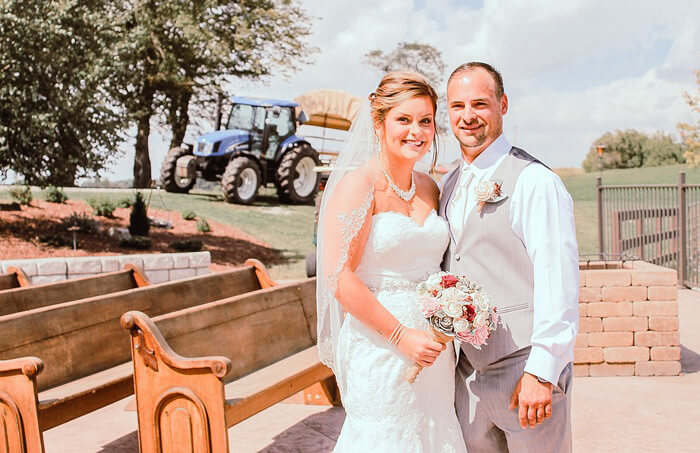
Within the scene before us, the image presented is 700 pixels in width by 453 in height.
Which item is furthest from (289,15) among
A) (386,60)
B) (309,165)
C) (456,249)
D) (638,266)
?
(456,249)

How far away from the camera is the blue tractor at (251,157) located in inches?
706

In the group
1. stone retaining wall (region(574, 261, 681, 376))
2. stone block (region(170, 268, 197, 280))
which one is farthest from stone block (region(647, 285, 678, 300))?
stone block (region(170, 268, 197, 280))

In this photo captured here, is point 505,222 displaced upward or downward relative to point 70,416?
upward

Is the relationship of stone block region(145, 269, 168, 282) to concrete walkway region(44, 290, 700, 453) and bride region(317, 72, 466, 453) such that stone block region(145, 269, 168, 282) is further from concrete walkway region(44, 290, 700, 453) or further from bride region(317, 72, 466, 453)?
bride region(317, 72, 466, 453)

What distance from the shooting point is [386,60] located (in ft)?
107

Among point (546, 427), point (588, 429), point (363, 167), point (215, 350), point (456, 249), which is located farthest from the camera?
point (588, 429)

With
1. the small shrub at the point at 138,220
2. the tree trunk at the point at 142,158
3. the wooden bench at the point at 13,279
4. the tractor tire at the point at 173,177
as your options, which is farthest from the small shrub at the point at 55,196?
the wooden bench at the point at 13,279

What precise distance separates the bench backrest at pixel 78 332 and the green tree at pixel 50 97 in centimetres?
830

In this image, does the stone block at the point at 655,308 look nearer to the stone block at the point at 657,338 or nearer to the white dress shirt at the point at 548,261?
the stone block at the point at 657,338

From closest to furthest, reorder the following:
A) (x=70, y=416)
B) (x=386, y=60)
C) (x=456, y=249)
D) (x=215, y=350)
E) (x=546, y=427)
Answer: (x=546, y=427)
(x=456, y=249)
(x=70, y=416)
(x=215, y=350)
(x=386, y=60)

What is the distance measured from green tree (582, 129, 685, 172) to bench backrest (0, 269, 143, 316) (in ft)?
161

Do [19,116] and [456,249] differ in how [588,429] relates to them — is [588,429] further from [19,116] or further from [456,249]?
[19,116]

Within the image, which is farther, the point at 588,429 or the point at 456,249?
the point at 588,429

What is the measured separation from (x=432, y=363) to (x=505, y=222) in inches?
23.6
